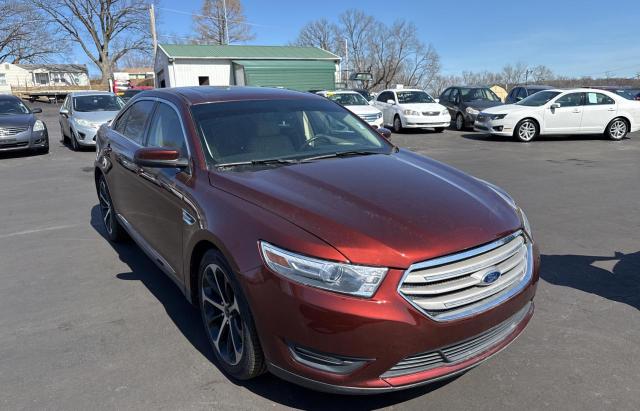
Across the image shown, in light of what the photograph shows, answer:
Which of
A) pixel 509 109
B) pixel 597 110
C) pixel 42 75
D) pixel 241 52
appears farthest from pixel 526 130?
pixel 42 75

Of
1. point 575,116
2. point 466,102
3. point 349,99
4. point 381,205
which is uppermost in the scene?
point 349,99

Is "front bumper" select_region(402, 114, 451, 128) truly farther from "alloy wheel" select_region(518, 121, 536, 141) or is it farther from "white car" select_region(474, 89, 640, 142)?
"alloy wheel" select_region(518, 121, 536, 141)

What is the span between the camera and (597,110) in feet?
48.2

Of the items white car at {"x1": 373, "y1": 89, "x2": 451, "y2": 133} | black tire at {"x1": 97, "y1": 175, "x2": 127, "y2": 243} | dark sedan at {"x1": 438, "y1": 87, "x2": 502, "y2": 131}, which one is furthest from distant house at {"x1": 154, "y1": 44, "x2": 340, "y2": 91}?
black tire at {"x1": 97, "y1": 175, "x2": 127, "y2": 243}

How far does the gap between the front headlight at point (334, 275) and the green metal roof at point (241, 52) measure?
33555mm

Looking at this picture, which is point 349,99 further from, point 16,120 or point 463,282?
point 463,282

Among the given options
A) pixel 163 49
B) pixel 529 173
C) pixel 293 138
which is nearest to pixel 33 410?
pixel 293 138

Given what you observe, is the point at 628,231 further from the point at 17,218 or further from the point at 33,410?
the point at 17,218

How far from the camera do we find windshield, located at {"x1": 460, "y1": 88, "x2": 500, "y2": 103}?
1938 centimetres

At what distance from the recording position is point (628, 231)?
215 inches

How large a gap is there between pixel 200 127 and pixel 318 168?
0.94 metres

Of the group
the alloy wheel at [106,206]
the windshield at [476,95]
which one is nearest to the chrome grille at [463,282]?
the alloy wheel at [106,206]

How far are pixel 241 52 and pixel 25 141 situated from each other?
2478 centimetres

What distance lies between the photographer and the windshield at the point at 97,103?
1395 centimetres
